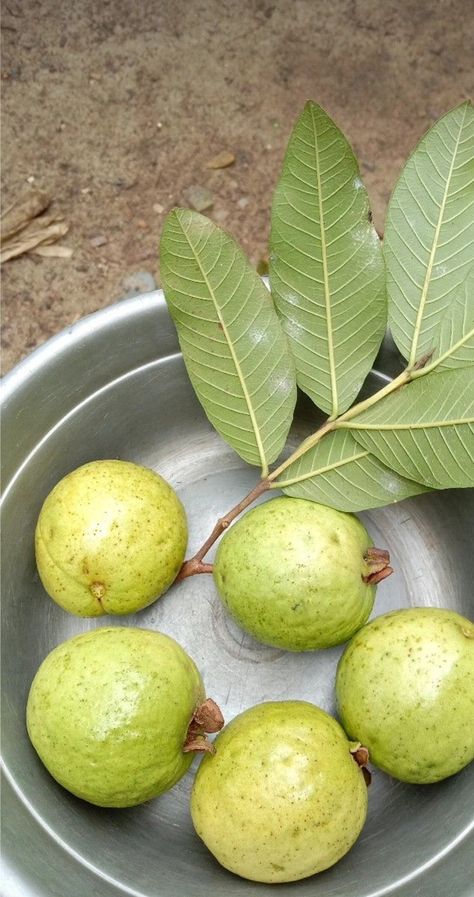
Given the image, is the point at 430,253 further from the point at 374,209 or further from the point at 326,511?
the point at 374,209

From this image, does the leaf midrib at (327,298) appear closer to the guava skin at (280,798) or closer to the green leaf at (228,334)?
the green leaf at (228,334)

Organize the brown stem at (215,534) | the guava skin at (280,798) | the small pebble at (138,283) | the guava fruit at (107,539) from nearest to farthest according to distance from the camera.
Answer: the guava skin at (280,798) < the guava fruit at (107,539) < the brown stem at (215,534) < the small pebble at (138,283)

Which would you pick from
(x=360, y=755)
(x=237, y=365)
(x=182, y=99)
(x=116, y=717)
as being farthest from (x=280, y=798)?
(x=182, y=99)

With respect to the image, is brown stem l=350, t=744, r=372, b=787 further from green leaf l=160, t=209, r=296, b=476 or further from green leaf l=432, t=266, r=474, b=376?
green leaf l=432, t=266, r=474, b=376

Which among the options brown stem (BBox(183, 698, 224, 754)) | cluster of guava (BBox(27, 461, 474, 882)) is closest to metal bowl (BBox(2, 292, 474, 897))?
cluster of guava (BBox(27, 461, 474, 882))

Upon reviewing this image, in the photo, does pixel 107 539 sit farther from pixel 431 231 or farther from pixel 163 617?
pixel 431 231

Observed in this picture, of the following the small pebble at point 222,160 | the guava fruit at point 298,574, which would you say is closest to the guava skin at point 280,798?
the guava fruit at point 298,574

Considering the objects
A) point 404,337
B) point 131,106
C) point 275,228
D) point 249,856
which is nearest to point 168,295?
point 275,228
